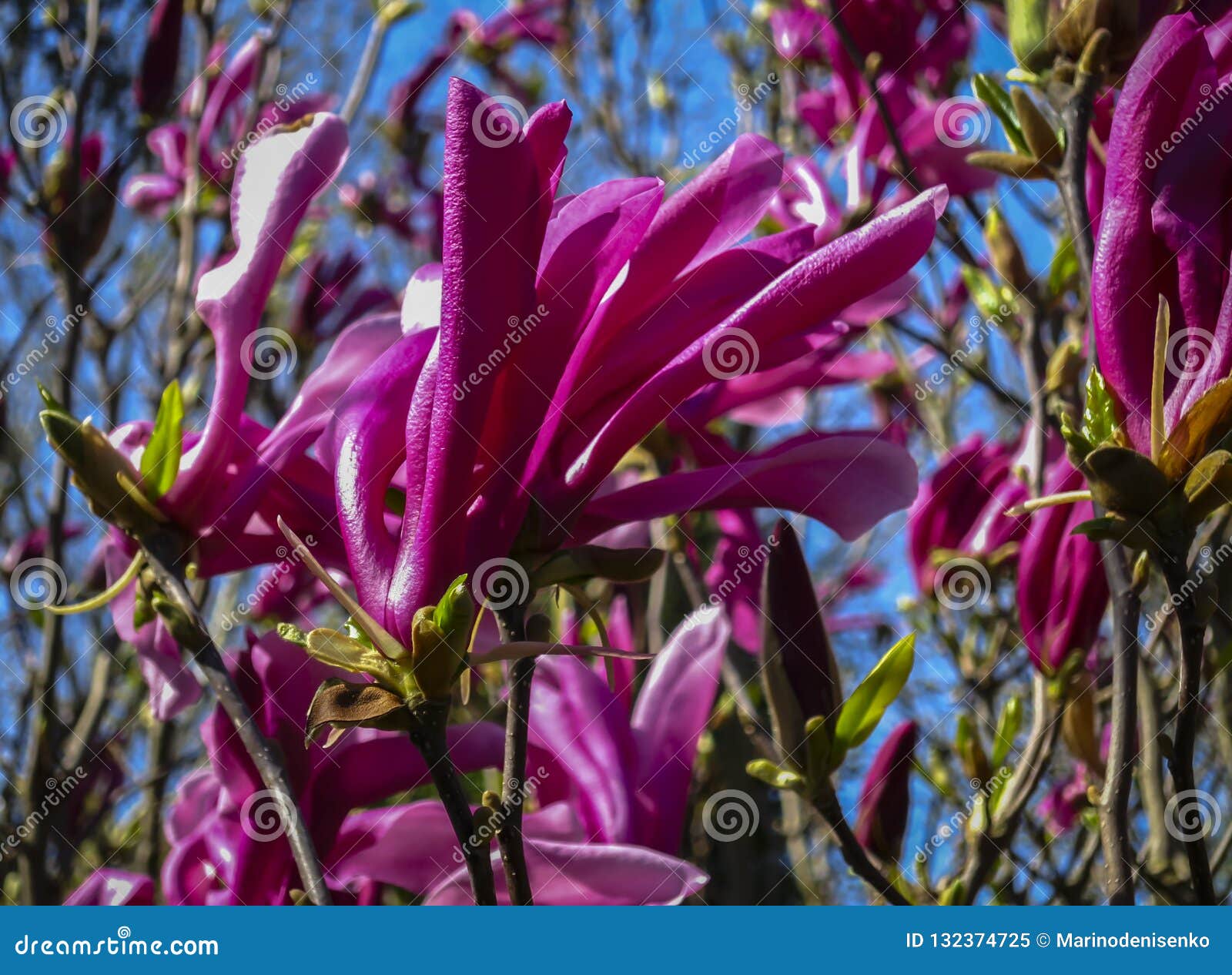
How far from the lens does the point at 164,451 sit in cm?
79

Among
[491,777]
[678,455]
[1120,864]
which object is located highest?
[678,455]

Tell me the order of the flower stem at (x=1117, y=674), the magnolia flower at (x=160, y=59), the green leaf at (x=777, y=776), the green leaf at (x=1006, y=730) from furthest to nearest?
the magnolia flower at (x=160, y=59) < the green leaf at (x=1006, y=730) < the green leaf at (x=777, y=776) < the flower stem at (x=1117, y=674)

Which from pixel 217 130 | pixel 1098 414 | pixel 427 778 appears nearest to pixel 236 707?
pixel 427 778

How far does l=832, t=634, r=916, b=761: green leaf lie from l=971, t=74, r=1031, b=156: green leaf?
38 centimetres

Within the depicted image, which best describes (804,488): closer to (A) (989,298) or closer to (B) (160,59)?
(A) (989,298)

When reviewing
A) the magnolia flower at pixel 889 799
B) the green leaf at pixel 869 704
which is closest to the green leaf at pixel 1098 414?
the green leaf at pixel 869 704

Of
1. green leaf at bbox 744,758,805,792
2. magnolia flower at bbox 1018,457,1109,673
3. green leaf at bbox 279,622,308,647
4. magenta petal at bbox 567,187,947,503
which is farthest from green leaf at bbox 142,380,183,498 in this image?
magnolia flower at bbox 1018,457,1109,673

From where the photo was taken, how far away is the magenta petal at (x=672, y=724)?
887 mm

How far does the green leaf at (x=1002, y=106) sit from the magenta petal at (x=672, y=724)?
417mm

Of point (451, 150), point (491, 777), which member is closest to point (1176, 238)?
point (451, 150)

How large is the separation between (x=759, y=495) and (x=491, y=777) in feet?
3.62

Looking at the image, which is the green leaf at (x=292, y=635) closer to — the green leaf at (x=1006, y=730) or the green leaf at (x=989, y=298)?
the green leaf at (x=1006, y=730)

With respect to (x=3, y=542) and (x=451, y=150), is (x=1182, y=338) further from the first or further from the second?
(x=3, y=542)

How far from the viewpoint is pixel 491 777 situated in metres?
1.72
